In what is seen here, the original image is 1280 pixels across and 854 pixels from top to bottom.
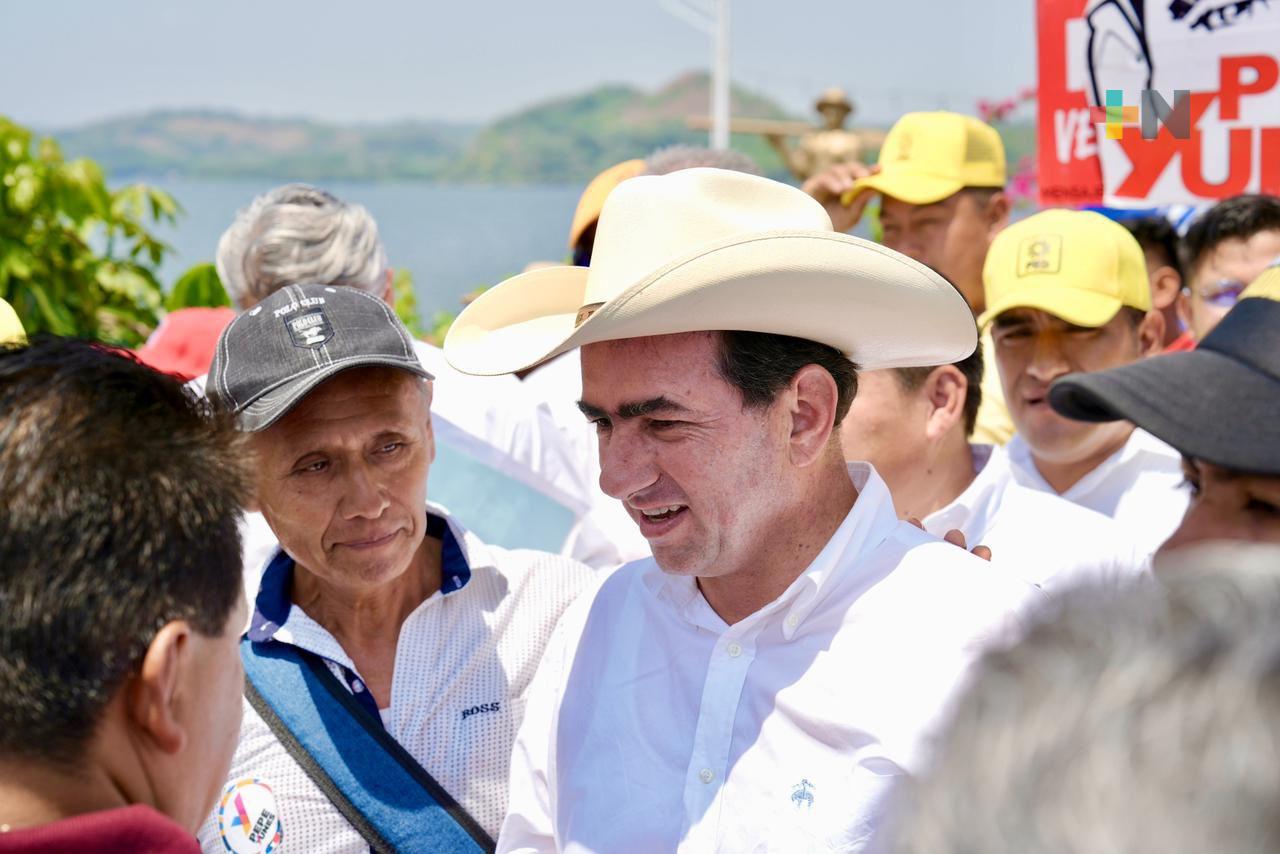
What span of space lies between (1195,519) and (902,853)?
1168 mm

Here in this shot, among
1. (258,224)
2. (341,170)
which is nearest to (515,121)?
(341,170)

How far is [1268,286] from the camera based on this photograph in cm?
175

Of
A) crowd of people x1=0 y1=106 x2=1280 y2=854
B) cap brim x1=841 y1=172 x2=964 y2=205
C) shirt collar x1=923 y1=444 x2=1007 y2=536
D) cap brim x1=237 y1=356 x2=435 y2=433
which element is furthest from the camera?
cap brim x1=841 y1=172 x2=964 y2=205

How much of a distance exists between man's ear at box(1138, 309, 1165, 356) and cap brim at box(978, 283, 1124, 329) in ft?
0.71

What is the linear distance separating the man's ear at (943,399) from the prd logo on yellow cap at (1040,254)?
2.39ft

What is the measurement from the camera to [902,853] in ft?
2.59

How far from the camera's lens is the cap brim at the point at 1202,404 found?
5.29 feet

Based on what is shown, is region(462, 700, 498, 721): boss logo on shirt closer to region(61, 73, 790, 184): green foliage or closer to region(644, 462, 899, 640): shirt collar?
region(644, 462, 899, 640): shirt collar

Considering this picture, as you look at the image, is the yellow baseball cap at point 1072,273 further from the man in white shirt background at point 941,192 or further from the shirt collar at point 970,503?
the man in white shirt background at point 941,192

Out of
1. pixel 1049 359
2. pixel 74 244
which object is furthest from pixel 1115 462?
pixel 74 244

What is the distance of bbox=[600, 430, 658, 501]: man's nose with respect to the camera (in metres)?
2.26

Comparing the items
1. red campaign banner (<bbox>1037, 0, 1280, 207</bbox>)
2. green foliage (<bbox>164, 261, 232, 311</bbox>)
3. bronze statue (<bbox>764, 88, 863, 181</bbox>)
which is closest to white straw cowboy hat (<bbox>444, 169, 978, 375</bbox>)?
red campaign banner (<bbox>1037, 0, 1280, 207</bbox>)

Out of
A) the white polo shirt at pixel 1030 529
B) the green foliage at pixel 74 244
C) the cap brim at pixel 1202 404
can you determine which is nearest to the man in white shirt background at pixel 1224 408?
the cap brim at pixel 1202 404

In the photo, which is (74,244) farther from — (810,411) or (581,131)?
(581,131)
